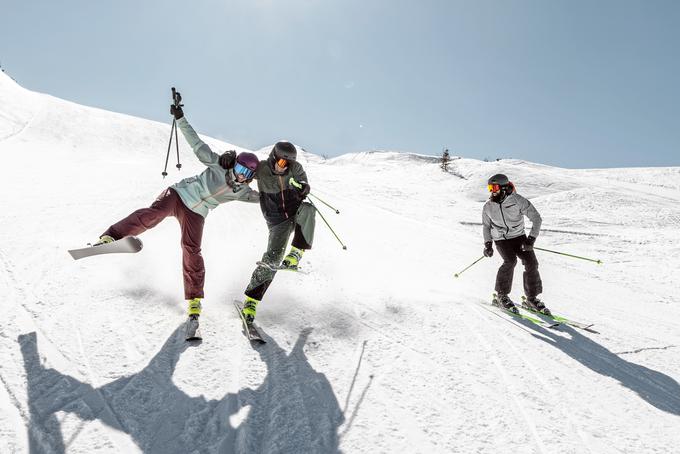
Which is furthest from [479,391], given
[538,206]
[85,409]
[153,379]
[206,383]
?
[538,206]

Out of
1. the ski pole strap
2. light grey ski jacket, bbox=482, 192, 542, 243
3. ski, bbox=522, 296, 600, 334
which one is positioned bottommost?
ski, bbox=522, 296, 600, 334

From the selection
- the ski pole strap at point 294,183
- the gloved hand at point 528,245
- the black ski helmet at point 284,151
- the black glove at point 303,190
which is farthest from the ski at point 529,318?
the black ski helmet at point 284,151

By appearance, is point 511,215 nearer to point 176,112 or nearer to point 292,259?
point 292,259

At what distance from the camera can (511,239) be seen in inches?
228

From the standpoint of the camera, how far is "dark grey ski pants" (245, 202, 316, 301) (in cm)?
437

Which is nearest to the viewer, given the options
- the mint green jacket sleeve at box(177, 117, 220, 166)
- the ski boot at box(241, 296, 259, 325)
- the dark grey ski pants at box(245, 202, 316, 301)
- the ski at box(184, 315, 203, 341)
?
the ski at box(184, 315, 203, 341)

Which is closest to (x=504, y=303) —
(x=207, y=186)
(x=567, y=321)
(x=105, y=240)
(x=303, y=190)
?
(x=567, y=321)

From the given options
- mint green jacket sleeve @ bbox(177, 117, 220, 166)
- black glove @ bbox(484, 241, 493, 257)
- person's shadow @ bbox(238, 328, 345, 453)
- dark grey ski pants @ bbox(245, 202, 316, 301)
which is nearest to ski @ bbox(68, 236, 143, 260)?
mint green jacket sleeve @ bbox(177, 117, 220, 166)

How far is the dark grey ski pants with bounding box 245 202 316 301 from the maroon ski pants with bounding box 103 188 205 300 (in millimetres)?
584

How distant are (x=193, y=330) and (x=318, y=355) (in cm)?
123

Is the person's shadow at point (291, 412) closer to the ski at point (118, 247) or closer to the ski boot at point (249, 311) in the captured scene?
the ski boot at point (249, 311)

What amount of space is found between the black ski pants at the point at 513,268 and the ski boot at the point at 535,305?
0.26ft

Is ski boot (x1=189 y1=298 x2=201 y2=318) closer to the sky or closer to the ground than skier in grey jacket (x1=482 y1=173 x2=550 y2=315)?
closer to the ground

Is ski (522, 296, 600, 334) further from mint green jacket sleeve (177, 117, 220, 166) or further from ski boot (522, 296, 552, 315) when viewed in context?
mint green jacket sleeve (177, 117, 220, 166)
